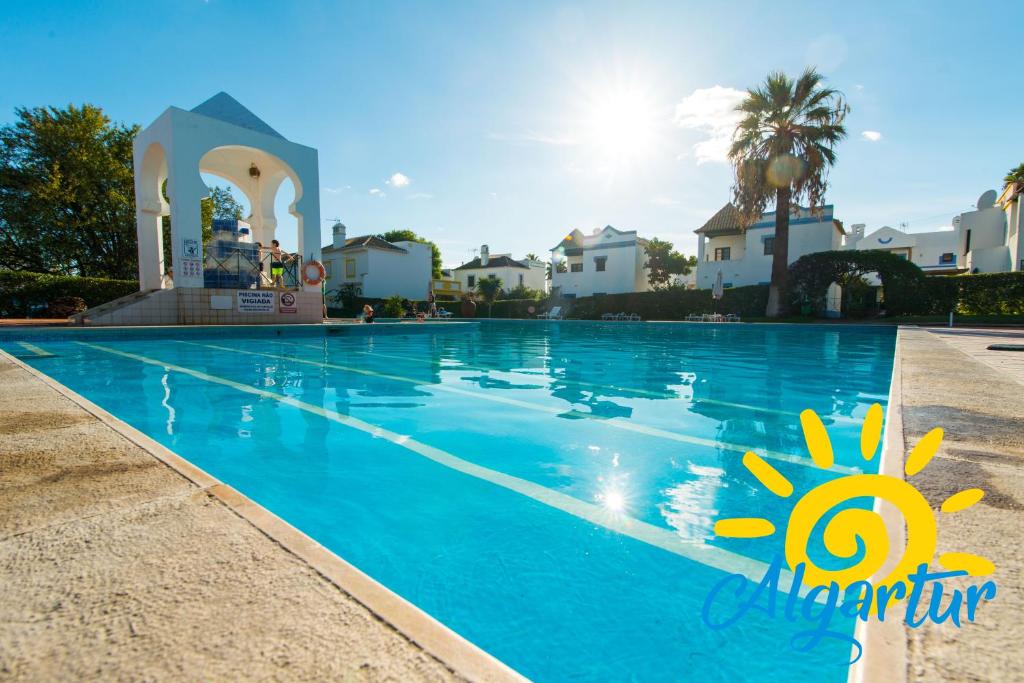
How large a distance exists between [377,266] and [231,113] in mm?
20656

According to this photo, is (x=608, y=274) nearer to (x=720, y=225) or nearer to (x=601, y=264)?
(x=601, y=264)

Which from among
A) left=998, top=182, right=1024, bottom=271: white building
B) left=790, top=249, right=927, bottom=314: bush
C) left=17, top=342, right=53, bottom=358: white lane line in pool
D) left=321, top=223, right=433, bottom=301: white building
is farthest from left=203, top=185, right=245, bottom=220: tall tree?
left=998, top=182, right=1024, bottom=271: white building

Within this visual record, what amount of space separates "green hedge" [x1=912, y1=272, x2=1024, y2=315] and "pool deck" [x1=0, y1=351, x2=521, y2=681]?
89.5 feet

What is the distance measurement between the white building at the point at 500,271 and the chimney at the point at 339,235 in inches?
704

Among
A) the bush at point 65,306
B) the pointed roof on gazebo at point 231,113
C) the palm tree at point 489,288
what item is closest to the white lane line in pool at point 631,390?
the pointed roof on gazebo at point 231,113

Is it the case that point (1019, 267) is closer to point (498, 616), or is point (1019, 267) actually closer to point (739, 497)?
point (739, 497)

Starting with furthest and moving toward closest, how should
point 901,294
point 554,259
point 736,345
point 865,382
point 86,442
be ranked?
point 554,259
point 901,294
point 736,345
point 865,382
point 86,442

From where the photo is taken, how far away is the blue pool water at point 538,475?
1924 mm

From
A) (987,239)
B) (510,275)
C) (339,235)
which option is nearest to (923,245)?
(987,239)

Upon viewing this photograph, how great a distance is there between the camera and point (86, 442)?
285cm

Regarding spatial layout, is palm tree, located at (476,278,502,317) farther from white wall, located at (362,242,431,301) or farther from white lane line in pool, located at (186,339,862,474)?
white lane line in pool, located at (186,339,862,474)

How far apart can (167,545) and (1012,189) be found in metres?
39.2

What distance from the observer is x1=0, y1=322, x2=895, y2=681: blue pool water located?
1924mm

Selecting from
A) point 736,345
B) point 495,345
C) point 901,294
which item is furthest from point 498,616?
point 901,294
